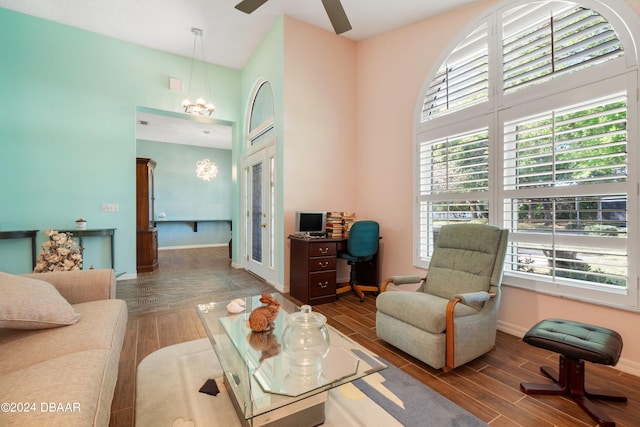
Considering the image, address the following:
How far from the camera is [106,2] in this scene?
12.2ft

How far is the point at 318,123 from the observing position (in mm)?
4172

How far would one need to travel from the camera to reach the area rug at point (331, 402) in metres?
1.45

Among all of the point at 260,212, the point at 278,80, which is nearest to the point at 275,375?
the point at 260,212

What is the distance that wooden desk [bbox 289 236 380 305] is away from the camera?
3.47m

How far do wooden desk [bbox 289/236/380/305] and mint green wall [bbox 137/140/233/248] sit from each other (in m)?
6.34

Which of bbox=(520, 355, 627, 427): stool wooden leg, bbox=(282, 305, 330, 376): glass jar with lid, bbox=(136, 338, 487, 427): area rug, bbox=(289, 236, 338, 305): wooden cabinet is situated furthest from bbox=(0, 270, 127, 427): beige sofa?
bbox=(520, 355, 627, 427): stool wooden leg

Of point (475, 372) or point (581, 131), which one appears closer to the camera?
point (475, 372)

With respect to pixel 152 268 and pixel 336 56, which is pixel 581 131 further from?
pixel 152 268

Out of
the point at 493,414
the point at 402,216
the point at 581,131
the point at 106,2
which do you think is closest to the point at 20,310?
the point at 493,414

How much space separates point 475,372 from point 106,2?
5.90 m

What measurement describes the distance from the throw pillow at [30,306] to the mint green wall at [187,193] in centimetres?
765

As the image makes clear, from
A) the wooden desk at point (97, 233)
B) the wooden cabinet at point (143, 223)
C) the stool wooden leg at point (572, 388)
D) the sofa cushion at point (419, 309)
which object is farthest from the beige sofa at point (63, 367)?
the wooden cabinet at point (143, 223)

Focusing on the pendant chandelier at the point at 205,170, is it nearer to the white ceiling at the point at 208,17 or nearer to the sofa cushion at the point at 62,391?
the white ceiling at the point at 208,17

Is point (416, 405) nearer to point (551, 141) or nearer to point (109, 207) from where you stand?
point (551, 141)
